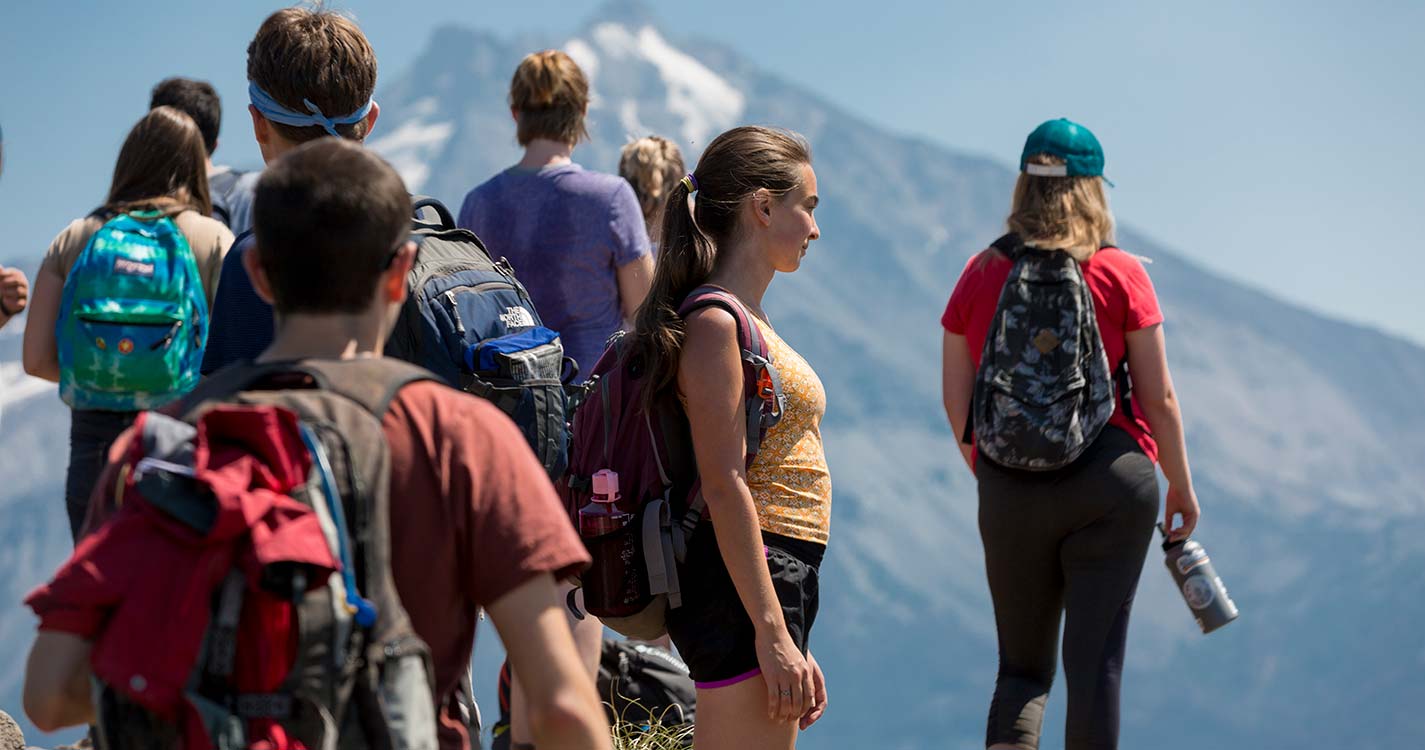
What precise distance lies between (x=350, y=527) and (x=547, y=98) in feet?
10.9

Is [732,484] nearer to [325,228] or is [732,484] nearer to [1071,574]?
[1071,574]

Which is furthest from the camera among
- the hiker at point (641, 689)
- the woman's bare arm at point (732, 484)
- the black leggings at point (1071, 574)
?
the hiker at point (641, 689)

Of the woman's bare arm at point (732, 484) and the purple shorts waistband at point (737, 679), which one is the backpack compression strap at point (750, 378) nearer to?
the woman's bare arm at point (732, 484)

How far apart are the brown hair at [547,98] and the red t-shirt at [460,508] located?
3.13 m

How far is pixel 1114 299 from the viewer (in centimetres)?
416

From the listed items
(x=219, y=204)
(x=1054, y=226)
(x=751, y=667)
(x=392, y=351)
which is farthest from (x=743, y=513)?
(x=219, y=204)

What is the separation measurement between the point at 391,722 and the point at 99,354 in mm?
2757

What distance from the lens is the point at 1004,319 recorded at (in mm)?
4199

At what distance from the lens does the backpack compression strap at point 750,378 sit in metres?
3.26

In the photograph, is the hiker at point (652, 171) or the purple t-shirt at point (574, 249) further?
the hiker at point (652, 171)

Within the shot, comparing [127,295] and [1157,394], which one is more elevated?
[1157,394]

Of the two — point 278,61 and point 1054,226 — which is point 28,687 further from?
point 1054,226

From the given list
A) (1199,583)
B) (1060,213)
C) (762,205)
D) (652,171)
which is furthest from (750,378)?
(652,171)

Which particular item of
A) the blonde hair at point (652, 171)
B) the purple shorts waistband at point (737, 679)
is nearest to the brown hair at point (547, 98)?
the blonde hair at point (652, 171)
